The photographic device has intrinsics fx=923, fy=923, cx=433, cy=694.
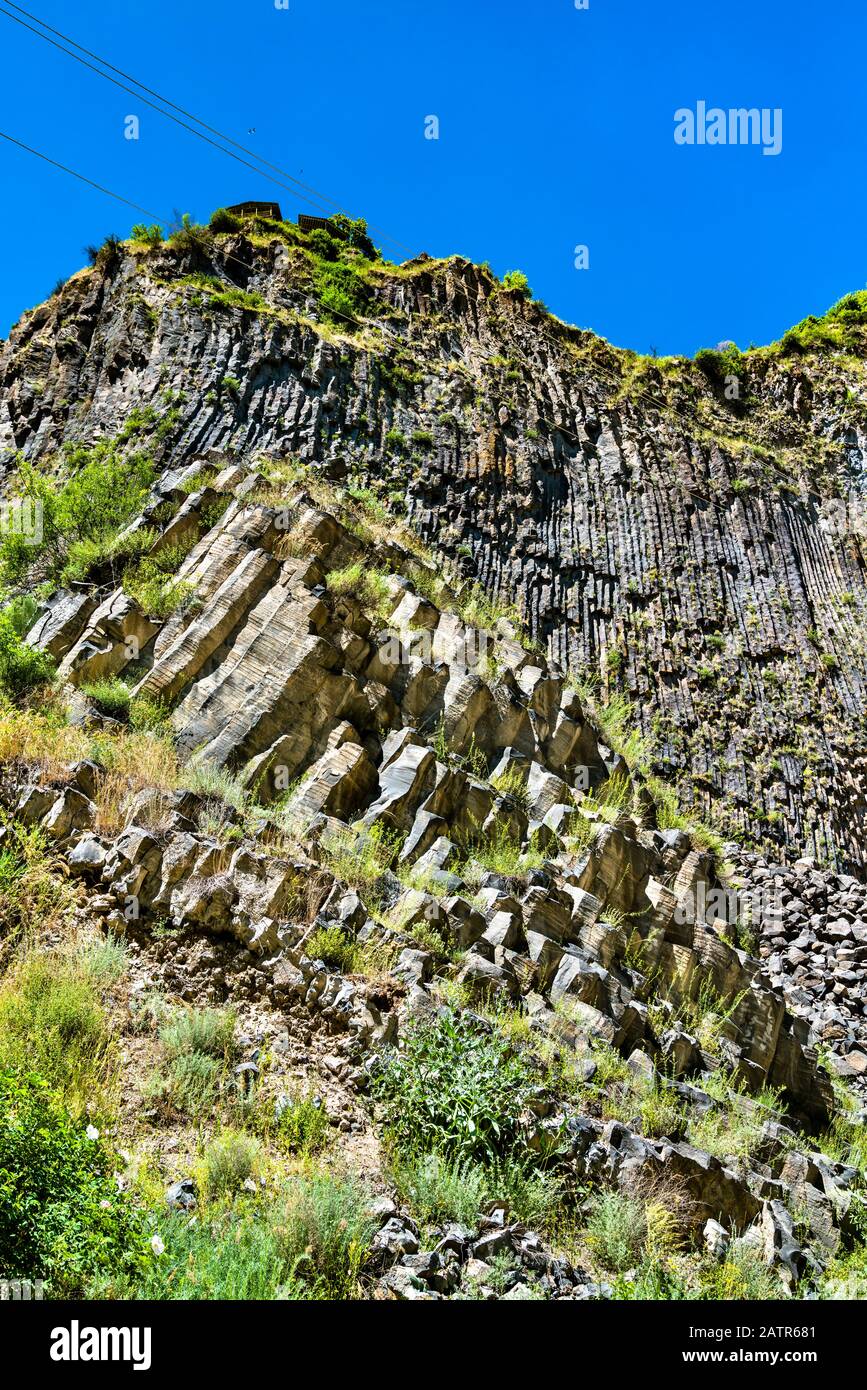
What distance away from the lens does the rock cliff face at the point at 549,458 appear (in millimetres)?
19016

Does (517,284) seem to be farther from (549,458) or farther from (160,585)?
(160,585)

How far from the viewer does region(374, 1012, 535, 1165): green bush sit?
6.16 meters

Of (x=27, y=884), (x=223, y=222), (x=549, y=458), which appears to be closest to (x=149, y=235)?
(x=223, y=222)

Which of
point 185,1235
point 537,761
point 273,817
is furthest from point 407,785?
point 185,1235

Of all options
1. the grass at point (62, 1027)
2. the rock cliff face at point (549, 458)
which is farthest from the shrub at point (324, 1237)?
the rock cliff face at point (549, 458)

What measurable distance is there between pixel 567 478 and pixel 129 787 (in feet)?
54.7

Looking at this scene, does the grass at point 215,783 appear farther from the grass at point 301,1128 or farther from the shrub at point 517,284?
the shrub at point 517,284

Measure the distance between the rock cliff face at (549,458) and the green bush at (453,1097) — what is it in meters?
12.6

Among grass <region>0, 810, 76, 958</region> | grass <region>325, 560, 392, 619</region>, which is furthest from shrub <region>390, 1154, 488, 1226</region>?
grass <region>325, 560, 392, 619</region>

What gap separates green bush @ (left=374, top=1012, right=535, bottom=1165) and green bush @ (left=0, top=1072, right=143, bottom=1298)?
7.44ft

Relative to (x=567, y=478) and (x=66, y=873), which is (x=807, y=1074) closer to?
(x=66, y=873)

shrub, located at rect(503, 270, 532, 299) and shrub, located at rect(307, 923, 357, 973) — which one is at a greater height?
shrub, located at rect(503, 270, 532, 299)

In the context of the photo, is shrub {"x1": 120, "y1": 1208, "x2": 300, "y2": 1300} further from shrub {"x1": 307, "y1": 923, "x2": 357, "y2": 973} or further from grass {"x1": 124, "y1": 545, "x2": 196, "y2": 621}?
grass {"x1": 124, "y1": 545, "x2": 196, "y2": 621}

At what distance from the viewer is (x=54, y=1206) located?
4055mm
